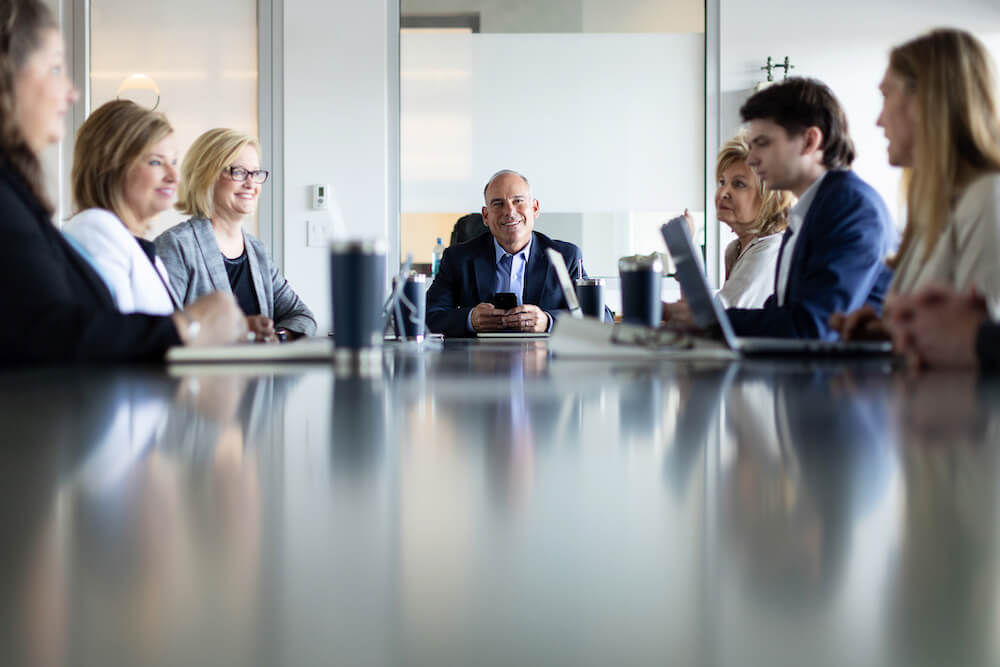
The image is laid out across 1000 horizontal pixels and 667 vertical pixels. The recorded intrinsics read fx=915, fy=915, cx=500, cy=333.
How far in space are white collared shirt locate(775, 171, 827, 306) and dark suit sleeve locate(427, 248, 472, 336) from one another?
1.07 meters

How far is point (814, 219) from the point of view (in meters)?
2.14

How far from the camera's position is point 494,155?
5086 millimetres

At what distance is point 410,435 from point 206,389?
12.9 inches

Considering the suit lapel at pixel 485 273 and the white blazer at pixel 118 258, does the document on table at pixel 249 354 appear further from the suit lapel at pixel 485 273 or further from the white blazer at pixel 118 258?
the suit lapel at pixel 485 273

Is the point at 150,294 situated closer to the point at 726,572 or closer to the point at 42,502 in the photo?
the point at 42,502

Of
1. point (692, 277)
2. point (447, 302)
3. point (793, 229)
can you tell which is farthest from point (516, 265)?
point (692, 277)

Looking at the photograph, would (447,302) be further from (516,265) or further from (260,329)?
(260,329)

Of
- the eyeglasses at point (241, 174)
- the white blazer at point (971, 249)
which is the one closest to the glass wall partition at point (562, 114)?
the eyeglasses at point (241, 174)

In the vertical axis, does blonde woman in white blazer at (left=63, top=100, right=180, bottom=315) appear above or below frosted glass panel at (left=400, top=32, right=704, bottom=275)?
below

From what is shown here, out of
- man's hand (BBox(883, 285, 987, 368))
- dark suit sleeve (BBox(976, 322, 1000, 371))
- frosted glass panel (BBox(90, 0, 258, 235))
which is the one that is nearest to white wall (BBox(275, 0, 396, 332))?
frosted glass panel (BBox(90, 0, 258, 235))

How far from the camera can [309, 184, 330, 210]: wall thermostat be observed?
498 cm

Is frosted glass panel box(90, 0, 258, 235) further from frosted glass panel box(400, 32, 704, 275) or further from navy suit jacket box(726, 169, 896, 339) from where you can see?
navy suit jacket box(726, 169, 896, 339)

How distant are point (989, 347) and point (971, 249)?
650 mm

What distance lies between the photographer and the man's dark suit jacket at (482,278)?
331 centimetres
